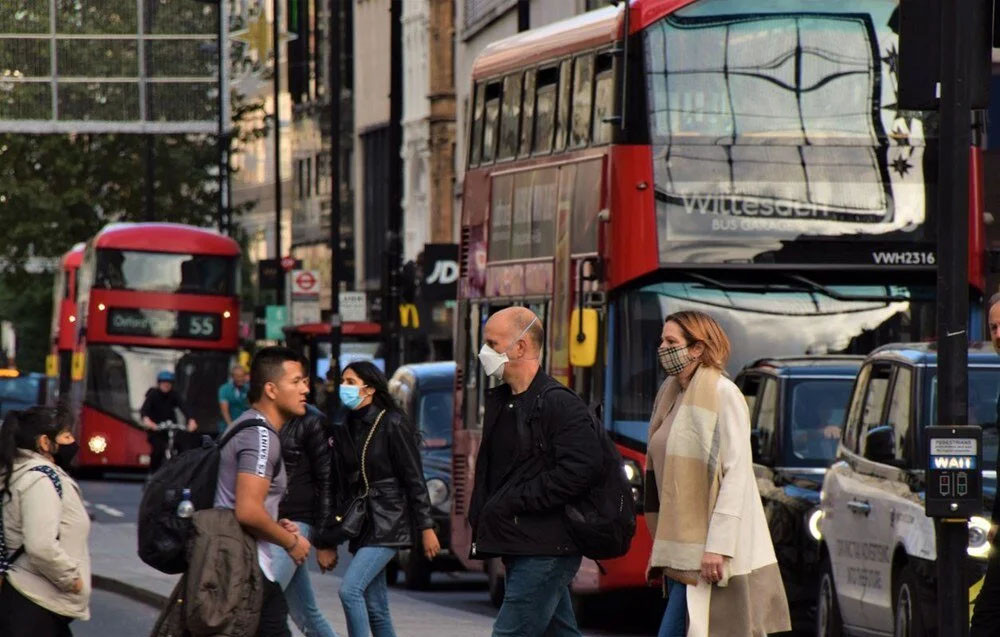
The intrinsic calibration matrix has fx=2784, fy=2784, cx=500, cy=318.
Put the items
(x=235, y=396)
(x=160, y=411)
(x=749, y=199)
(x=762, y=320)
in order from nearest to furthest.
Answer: (x=749, y=199), (x=762, y=320), (x=235, y=396), (x=160, y=411)

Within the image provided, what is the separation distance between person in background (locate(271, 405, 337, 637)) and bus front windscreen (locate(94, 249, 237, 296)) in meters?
32.8

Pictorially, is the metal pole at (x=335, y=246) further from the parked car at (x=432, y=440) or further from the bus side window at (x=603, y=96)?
the bus side window at (x=603, y=96)

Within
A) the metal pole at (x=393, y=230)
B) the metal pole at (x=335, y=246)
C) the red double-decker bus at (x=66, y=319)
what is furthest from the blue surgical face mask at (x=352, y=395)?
the red double-decker bus at (x=66, y=319)

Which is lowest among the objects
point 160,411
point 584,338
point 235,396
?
point 160,411

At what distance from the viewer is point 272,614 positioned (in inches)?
395

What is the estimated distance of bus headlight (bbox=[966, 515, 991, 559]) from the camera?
41.0 ft

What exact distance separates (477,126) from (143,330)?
25073 millimetres

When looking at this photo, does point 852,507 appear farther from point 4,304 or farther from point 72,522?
point 4,304

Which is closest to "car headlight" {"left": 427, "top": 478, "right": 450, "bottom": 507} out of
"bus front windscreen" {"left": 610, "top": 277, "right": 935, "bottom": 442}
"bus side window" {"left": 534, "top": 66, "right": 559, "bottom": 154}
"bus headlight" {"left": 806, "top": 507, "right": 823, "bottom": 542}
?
"bus side window" {"left": 534, "top": 66, "right": 559, "bottom": 154}

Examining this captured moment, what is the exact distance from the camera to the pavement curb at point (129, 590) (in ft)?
65.7

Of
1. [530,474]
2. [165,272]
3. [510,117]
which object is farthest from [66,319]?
[530,474]

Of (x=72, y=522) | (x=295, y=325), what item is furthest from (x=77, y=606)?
(x=295, y=325)

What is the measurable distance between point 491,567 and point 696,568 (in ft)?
34.2

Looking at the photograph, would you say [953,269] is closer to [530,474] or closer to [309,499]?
[530,474]
